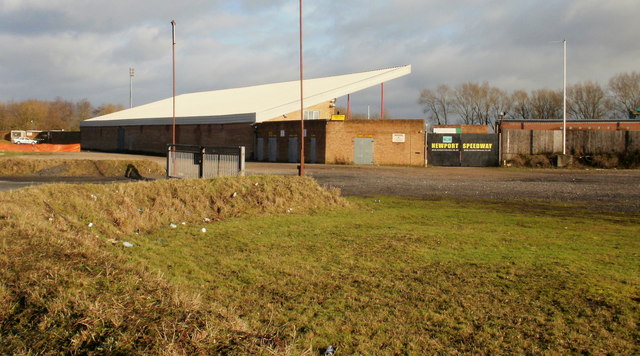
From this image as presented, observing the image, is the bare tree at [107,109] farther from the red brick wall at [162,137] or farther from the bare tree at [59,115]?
the red brick wall at [162,137]

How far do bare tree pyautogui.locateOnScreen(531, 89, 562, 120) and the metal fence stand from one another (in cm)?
6576

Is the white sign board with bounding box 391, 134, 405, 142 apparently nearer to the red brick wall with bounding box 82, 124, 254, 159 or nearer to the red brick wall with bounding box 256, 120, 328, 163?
the red brick wall with bounding box 256, 120, 328, 163

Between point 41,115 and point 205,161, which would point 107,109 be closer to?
point 41,115

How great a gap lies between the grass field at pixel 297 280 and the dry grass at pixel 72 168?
44.3 feet

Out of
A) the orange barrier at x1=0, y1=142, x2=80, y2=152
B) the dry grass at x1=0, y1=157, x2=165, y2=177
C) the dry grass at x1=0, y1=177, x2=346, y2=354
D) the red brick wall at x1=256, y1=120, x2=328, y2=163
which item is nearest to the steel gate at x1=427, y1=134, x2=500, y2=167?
the red brick wall at x1=256, y1=120, x2=328, y2=163

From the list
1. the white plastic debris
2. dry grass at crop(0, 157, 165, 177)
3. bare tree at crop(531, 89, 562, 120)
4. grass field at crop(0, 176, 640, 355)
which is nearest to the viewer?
grass field at crop(0, 176, 640, 355)

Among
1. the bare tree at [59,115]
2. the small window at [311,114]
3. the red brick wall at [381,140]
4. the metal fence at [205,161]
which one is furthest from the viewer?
the bare tree at [59,115]

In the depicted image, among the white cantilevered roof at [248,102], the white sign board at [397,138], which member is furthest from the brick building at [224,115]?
the white sign board at [397,138]

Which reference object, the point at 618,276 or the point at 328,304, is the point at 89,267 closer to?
the point at 328,304

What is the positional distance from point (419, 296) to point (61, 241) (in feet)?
12.9

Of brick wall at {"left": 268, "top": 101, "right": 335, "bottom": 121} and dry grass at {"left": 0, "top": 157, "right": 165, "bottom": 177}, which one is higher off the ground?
brick wall at {"left": 268, "top": 101, "right": 335, "bottom": 121}

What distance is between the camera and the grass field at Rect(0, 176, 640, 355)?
3.85m

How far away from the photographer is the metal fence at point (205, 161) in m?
16.5

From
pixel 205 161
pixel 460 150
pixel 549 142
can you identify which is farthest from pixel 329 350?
pixel 549 142
